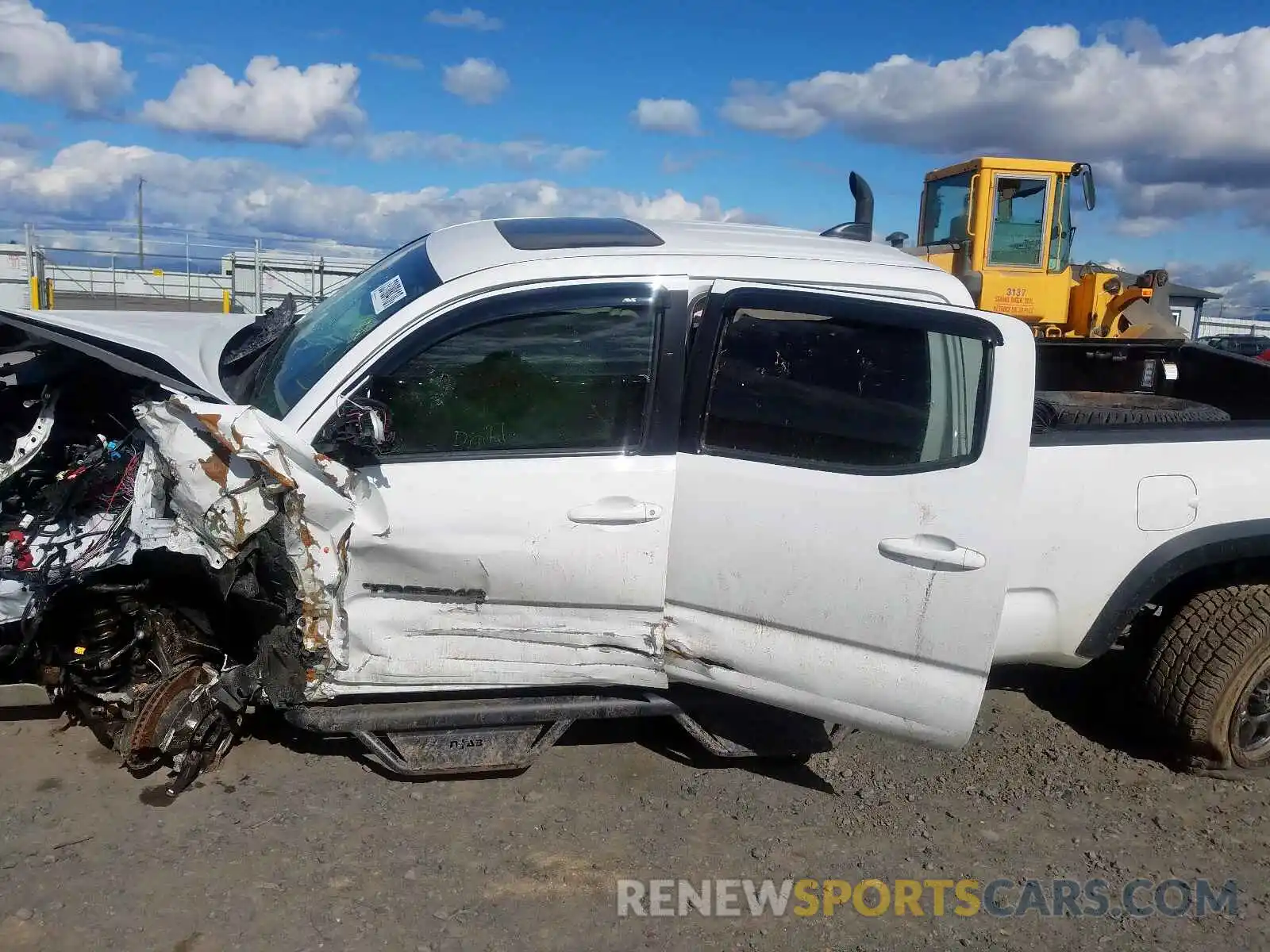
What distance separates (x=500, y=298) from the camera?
322 cm

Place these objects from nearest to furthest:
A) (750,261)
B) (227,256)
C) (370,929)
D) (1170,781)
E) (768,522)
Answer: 1. (370,929)
2. (768,522)
3. (750,261)
4. (1170,781)
5. (227,256)

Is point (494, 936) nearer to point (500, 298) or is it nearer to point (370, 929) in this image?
point (370, 929)

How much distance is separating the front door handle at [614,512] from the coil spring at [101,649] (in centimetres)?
166

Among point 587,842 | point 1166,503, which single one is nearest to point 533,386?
point 587,842

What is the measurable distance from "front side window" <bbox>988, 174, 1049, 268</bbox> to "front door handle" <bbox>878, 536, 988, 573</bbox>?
10.4 m

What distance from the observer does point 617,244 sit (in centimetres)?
343

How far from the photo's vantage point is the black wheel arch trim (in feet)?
11.4

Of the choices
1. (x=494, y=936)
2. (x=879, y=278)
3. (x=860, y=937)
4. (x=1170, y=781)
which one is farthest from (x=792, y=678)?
(x=1170, y=781)

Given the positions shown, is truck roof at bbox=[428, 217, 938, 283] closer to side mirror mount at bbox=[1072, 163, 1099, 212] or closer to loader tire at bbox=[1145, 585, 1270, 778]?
loader tire at bbox=[1145, 585, 1270, 778]

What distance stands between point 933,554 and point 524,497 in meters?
1.26

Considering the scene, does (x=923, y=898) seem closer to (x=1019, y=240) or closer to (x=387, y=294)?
(x=387, y=294)

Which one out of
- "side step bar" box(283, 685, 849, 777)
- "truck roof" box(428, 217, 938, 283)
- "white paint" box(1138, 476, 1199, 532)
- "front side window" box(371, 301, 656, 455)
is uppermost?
"truck roof" box(428, 217, 938, 283)

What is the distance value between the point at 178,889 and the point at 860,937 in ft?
6.55

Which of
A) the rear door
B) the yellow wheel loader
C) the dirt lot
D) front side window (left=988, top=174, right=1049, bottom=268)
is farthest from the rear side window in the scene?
front side window (left=988, top=174, right=1049, bottom=268)
